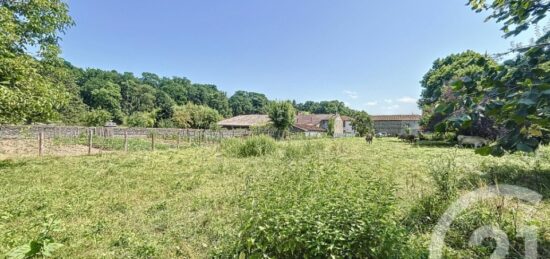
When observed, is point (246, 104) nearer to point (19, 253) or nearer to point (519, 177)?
point (519, 177)

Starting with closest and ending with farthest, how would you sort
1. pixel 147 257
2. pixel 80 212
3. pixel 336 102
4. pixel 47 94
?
pixel 147 257 < pixel 80 212 < pixel 47 94 < pixel 336 102

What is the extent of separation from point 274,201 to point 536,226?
Answer: 10.5ft

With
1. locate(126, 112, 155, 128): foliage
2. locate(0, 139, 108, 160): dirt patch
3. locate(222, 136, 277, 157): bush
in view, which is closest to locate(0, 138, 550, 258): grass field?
locate(222, 136, 277, 157): bush

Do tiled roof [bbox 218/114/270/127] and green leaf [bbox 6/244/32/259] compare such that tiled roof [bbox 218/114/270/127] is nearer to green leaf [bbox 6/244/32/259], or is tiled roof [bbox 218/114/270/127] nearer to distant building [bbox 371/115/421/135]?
distant building [bbox 371/115/421/135]

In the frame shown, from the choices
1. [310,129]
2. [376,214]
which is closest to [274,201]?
[376,214]

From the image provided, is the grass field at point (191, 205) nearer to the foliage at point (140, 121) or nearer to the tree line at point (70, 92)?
the tree line at point (70, 92)

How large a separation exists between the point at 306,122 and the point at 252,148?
4574 centimetres

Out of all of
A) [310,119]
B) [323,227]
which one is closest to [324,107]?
[310,119]

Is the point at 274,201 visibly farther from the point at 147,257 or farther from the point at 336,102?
the point at 336,102

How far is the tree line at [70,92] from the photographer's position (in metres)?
7.43

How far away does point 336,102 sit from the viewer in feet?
349

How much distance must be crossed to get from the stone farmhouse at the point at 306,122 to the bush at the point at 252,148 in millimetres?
27206

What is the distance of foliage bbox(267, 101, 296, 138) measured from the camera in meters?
28.4

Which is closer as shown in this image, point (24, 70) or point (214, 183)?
point (214, 183)
